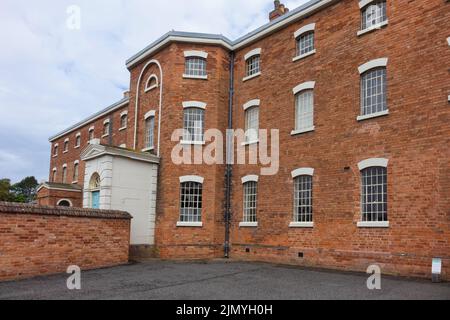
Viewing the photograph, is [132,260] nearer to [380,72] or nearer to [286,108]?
[286,108]

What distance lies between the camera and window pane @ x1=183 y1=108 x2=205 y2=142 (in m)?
19.2

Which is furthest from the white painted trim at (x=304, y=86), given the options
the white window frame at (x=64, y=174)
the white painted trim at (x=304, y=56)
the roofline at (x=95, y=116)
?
the white window frame at (x=64, y=174)

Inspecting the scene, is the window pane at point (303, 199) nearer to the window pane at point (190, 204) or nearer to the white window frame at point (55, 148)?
the window pane at point (190, 204)

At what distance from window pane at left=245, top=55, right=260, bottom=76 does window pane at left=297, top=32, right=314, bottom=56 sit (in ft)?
7.83

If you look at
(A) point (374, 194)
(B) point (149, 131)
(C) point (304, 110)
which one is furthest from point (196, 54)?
(A) point (374, 194)

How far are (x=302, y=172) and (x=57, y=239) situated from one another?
9084 mm

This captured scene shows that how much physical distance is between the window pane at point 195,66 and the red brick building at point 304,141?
68 mm

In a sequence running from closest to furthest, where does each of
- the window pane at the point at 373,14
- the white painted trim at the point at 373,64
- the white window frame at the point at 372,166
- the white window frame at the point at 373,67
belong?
the white window frame at the point at 372,166
the white window frame at the point at 373,67
the white painted trim at the point at 373,64
the window pane at the point at 373,14

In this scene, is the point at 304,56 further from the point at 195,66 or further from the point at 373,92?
the point at 195,66

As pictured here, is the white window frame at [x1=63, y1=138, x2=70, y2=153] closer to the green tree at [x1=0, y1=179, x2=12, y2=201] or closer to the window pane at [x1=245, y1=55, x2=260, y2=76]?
the green tree at [x1=0, y1=179, x2=12, y2=201]

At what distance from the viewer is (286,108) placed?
1730 cm

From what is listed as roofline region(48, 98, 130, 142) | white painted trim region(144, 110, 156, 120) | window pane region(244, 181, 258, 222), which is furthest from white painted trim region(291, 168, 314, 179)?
roofline region(48, 98, 130, 142)

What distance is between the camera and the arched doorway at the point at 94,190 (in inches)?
712

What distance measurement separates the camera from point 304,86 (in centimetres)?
1661
